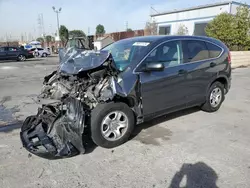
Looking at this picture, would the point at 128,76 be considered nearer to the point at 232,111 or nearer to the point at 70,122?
the point at 70,122

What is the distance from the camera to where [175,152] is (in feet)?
11.7

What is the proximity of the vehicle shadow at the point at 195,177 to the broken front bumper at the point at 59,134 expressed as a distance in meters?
1.38

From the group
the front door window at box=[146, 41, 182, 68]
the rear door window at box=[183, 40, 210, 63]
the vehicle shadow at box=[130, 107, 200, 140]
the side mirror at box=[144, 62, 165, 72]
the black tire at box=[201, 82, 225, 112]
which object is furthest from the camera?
the black tire at box=[201, 82, 225, 112]

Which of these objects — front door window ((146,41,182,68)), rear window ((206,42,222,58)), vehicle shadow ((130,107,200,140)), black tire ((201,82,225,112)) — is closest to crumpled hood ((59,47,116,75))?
front door window ((146,41,182,68))

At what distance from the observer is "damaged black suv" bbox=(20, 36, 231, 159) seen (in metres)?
3.47

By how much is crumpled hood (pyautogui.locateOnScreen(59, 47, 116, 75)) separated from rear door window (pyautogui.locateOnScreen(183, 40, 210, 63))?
5.61 feet

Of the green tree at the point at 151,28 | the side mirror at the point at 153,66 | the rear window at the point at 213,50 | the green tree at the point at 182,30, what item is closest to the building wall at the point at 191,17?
the green tree at the point at 182,30

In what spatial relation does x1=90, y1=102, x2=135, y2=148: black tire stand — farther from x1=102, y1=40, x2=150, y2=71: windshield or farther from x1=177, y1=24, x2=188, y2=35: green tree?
x1=177, y1=24, x2=188, y2=35: green tree

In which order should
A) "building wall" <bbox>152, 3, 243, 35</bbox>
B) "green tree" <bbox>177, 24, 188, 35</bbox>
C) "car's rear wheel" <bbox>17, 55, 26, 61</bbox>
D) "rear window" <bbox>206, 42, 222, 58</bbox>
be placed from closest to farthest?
1. "rear window" <bbox>206, 42, 222, 58</bbox>
2. "car's rear wheel" <bbox>17, 55, 26, 61</bbox>
3. "building wall" <bbox>152, 3, 243, 35</bbox>
4. "green tree" <bbox>177, 24, 188, 35</bbox>

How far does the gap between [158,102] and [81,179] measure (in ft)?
6.23

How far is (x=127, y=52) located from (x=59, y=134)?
189 cm

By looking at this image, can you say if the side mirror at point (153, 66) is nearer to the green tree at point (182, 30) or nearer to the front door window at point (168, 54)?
the front door window at point (168, 54)

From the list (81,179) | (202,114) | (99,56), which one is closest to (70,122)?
(81,179)

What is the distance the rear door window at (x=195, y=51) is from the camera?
179 inches
